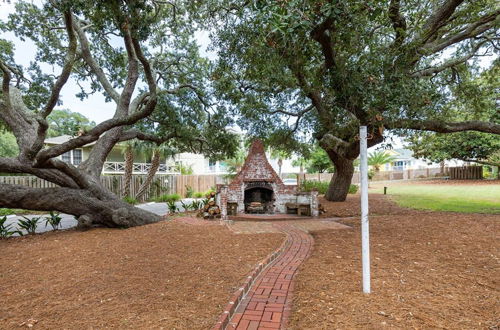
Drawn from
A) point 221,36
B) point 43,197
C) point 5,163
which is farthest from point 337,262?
point 5,163

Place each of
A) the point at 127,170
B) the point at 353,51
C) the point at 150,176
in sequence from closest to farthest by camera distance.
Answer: the point at 353,51
the point at 127,170
the point at 150,176

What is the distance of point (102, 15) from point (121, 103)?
340cm

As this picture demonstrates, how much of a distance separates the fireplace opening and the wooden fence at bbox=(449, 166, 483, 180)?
27577 millimetres

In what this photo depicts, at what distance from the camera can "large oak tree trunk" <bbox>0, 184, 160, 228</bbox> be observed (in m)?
6.67

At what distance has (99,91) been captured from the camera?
420 inches

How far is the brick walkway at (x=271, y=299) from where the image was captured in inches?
108

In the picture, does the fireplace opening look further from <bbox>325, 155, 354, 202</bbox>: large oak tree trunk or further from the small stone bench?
<bbox>325, 155, 354, 202</bbox>: large oak tree trunk

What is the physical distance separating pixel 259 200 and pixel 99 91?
759 centimetres

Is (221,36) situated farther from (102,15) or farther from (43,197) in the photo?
(43,197)

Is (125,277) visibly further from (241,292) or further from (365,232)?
(365,232)

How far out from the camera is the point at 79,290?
11.3 ft

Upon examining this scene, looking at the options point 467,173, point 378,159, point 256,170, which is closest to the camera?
point 256,170

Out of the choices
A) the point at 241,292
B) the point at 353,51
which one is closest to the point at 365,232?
the point at 241,292

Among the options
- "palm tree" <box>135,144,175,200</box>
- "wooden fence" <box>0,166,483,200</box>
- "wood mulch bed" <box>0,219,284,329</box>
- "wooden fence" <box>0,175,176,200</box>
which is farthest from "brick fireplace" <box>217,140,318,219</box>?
"wooden fence" <box>0,175,176,200</box>
